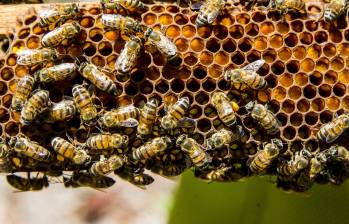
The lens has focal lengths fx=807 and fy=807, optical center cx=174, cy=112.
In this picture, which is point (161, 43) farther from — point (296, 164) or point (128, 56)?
point (296, 164)

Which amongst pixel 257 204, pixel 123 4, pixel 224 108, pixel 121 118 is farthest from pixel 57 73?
pixel 257 204

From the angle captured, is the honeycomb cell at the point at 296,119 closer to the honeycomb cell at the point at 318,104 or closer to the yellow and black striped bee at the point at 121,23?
the honeycomb cell at the point at 318,104

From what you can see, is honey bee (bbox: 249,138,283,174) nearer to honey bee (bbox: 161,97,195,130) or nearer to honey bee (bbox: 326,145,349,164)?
honey bee (bbox: 326,145,349,164)

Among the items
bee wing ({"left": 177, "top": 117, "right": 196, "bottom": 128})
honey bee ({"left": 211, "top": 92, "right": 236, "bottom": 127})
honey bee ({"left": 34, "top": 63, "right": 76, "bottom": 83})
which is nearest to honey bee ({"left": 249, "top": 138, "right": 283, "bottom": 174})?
honey bee ({"left": 211, "top": 92, "right": 236, "bottom": 127})

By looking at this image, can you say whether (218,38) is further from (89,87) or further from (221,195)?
(221,195)

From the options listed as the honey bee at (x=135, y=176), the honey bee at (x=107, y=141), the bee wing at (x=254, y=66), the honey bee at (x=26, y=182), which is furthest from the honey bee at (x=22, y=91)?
the bee wing at (x=254, y=66)

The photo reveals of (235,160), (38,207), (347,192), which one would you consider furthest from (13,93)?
(38,207)

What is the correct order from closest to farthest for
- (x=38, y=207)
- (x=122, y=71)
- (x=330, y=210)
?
(x=122, y=71)
(x=330, y=210)
(x=38, y=207)

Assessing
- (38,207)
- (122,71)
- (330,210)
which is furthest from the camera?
(38,207)
